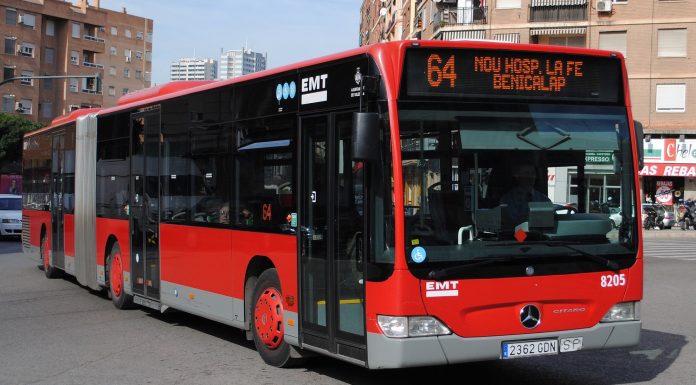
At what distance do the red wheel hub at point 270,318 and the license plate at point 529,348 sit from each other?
2.35 m

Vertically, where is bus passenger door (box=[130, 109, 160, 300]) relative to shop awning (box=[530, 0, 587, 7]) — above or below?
below

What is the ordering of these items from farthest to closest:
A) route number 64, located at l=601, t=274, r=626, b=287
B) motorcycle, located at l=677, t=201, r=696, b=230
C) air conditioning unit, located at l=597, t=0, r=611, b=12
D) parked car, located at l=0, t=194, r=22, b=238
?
1. air conditioning unit, located at l=597, t=0, r=611, b=12
2. motorcycle, located at l=677, t=201, r=696, b=230
3. parked car, located at l=0, t=194, r=22, b=238
4. route number 64, located at l=601, t=274, r=626, b=287

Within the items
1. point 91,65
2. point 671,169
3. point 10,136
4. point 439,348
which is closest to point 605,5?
point 671,169

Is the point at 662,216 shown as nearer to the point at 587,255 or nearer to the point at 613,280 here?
the point at 613,280

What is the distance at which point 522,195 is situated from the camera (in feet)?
21.8

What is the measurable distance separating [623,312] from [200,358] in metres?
4.17

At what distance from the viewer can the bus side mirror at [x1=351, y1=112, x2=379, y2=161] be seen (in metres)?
6.13

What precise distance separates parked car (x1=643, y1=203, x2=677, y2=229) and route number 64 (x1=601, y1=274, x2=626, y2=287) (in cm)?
3668

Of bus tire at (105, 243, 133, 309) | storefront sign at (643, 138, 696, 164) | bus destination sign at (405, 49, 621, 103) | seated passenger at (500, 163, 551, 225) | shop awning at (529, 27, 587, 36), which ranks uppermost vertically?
shop awning at (529, 27, 587, 36)

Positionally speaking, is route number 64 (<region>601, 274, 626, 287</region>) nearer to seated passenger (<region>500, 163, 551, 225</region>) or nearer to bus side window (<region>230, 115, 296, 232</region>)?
seated passenger (<region>500, 163, 551, 225</region>)

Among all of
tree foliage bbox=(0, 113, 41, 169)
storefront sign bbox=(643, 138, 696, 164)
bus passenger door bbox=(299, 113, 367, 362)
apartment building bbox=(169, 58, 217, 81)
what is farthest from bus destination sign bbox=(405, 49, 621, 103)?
apartment building bbox=(169, 58, 217, 81)

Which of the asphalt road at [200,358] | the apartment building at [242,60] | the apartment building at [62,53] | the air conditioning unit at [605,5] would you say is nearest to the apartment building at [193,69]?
the apartment building at [242,60]

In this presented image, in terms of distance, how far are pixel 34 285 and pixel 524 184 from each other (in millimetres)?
Answer: 11840

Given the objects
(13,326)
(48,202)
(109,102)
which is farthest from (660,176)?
(109,102)
